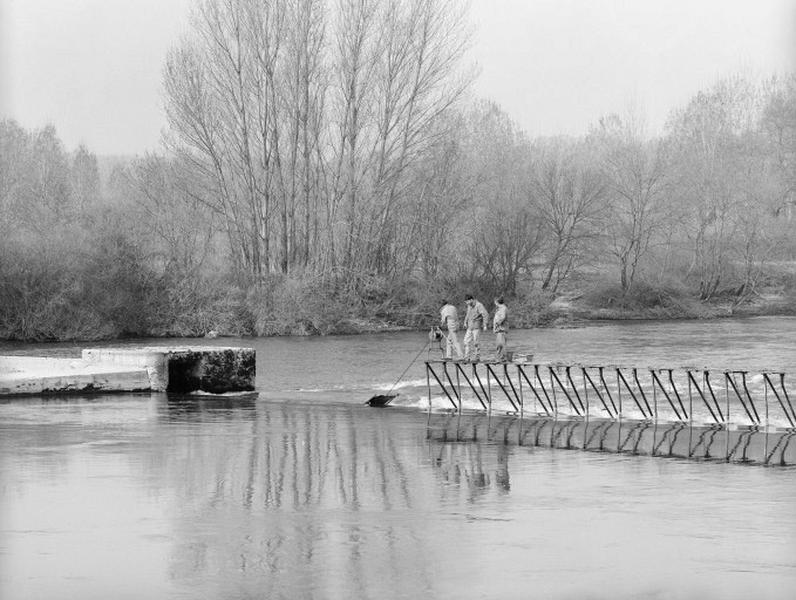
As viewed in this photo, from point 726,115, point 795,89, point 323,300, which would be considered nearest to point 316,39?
point 323,300

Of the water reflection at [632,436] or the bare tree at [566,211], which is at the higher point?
the bare tree at [566,211]

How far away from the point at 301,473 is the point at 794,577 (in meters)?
7.10

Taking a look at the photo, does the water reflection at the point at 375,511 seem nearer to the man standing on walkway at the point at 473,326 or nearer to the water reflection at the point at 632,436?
the water reflection at the point at 632,436

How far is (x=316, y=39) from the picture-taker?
62.0 metres

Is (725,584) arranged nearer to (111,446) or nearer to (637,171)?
(111,446)

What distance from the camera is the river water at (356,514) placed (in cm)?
988

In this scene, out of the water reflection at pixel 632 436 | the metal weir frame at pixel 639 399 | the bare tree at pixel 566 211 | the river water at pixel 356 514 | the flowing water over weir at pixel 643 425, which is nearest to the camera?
the river water at pixel 356 514

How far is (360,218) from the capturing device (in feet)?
209

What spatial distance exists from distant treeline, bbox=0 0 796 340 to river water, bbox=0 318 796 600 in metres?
34.6

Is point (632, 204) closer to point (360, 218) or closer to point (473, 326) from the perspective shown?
point (360, 218)

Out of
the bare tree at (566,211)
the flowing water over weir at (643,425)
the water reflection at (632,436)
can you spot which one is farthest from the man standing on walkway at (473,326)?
the bare tree at (566,211)

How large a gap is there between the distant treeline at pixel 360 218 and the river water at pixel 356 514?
1364 inches

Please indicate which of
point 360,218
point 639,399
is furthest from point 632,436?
point 360,218

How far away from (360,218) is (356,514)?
51354 mm
